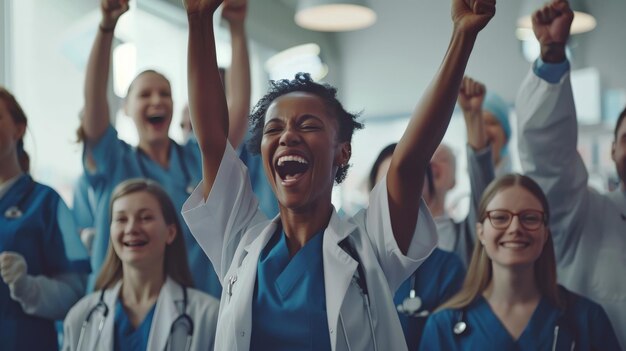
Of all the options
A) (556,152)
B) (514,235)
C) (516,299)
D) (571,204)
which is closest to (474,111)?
(556,152)

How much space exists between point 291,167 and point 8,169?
3.89ft

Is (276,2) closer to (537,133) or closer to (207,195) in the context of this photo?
(537,133)

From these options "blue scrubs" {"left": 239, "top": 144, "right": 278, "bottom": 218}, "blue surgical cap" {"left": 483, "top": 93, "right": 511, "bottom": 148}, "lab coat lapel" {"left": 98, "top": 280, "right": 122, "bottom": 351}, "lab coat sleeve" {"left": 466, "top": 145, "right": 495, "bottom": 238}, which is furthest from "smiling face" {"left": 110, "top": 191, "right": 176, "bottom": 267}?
"blue surgical cap" {"left": 483, "top": 93, "right": 511, "bottom": 148}

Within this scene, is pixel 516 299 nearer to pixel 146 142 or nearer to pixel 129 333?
pixel 129 333

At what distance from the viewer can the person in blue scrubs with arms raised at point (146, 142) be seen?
2299 mm

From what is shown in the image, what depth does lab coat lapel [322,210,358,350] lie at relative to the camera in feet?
3.91

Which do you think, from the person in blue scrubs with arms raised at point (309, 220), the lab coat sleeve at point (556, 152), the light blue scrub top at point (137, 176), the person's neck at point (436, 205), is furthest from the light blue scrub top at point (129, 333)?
the lab coat sleeve at point (556, 152)

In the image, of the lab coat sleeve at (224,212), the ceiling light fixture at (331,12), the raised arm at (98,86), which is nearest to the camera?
the lab coat sleeve at (224,212)

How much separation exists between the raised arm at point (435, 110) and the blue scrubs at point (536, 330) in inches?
29.1

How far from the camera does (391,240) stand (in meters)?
1.26

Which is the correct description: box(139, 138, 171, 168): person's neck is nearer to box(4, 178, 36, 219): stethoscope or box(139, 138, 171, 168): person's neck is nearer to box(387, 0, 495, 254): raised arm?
box(4, 178, 36, 219): stethoscope

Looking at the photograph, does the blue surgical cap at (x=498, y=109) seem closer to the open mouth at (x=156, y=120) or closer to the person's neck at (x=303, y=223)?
the open mouth at (x=156, y=120)

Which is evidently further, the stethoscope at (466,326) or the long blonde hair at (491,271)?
the long blonde hair at (491,271)

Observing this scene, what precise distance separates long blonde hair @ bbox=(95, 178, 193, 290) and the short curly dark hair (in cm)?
73
